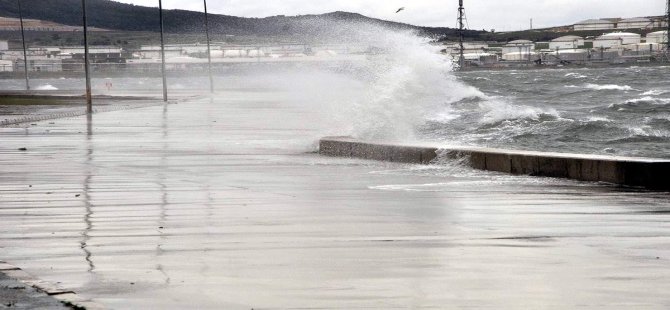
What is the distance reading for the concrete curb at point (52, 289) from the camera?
739 centimetres

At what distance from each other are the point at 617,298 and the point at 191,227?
4.77 meters

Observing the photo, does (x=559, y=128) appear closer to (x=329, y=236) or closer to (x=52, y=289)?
(x=329, y=236)

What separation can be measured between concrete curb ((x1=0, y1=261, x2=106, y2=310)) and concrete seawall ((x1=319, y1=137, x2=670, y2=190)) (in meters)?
8.43

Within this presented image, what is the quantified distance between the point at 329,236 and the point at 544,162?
7075mm

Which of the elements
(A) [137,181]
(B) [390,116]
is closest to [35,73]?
(B) [390,116]

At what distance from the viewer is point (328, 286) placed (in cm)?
818

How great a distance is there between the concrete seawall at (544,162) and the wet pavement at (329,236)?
0.32 meters

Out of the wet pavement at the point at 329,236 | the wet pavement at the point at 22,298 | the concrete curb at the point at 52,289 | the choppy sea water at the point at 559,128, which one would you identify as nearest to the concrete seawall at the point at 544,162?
the wet pavement at the point at 329,236

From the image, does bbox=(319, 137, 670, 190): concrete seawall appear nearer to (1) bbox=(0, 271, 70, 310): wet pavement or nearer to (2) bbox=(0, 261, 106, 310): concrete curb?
(2) bbox=(0, 261, 106, 310): concrete curb

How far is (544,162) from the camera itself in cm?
1738

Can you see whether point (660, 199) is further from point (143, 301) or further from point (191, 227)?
point (143, 301)

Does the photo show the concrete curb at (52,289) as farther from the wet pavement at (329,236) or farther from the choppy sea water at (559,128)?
the choppy sea water at (559,128)

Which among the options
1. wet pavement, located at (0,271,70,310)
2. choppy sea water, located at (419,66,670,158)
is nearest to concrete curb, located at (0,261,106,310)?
wet pavement, located at (0,271,70,310)

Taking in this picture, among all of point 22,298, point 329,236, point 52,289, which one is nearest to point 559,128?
point 329,236
